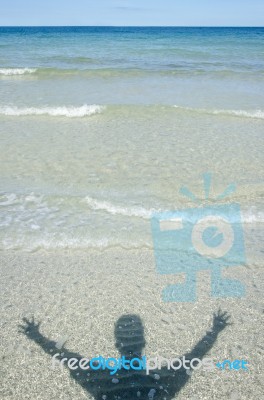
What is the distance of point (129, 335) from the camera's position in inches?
111

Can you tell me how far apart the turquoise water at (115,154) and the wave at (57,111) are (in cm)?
3

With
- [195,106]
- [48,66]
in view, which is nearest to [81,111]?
[195,106]

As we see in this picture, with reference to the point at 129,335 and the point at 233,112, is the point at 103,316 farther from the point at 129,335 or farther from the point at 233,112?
the point at 233,112

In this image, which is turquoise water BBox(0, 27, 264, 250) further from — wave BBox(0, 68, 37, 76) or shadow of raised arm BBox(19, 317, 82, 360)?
wave BBox(0, 68, 37, 76)

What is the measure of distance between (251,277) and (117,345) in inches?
63.1

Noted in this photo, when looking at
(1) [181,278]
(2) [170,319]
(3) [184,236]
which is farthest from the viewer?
(3) [184,236]

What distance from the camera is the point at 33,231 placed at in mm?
4227

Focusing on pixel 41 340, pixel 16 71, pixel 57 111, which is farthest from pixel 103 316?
pixel 16 71

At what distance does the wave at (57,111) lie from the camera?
974 cm

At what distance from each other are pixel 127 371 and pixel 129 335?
1.05 feet

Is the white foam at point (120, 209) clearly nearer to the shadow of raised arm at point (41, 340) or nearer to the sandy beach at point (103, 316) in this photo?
the sandy beach at point (103, 316)

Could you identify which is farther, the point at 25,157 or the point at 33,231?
the point at 25,157

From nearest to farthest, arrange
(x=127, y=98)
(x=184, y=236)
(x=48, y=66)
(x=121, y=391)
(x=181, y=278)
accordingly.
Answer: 1. (x=121, y=391)
2. (x=181, y=278)
3. (x=184, y=236)
4. (x=127, y=98)
5. (x=48, y=66)

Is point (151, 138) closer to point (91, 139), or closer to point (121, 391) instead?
point (91, 139)
